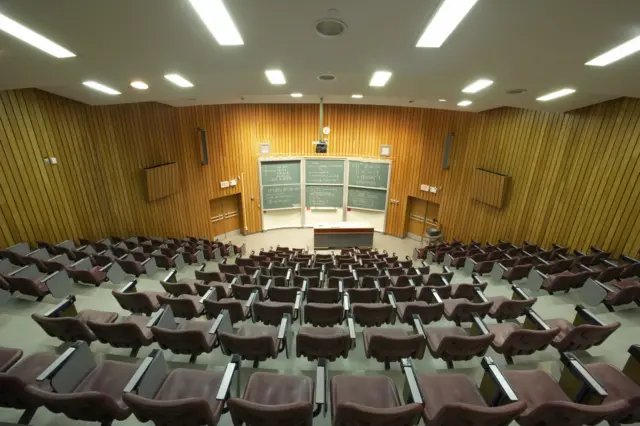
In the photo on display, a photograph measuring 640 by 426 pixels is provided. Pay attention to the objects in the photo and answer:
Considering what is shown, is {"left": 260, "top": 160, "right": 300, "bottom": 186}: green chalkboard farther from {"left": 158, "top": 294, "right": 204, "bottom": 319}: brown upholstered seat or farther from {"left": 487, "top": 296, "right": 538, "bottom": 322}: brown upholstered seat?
{"left": 487, "top": 296, "right": 538, "bottom": 322}: brown upholstered seat

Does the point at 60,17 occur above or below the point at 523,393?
above

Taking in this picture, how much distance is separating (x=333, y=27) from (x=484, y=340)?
3664 mm

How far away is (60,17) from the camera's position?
284 centimetres

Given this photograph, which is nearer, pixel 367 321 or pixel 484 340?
pixel 484 340

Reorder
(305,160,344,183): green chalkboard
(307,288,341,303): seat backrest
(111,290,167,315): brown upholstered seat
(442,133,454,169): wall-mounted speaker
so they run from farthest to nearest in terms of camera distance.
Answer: (305,160,344,183): green chalkboard, (442,133,454,169): wall-mounted speaker, (307,288,341,303): seat backrest, (111,290,167,315): brown upholstered seat

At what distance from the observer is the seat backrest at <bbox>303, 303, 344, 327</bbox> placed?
3914mm

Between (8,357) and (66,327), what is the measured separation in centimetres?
49

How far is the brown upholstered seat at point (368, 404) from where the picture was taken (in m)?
2.11

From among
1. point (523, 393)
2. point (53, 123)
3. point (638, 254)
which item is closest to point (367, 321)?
point (523, 393)

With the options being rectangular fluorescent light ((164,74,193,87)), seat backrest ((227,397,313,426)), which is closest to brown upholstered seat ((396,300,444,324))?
seat backrest ((227,397,313,426))

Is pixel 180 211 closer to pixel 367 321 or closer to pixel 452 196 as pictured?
pixel 367 321

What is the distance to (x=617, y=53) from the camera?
11.3ft

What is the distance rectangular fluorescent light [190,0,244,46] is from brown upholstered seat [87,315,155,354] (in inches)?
129

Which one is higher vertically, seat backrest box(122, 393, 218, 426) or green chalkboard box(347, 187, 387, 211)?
seat backrest box(122, 393, 218, 426)
